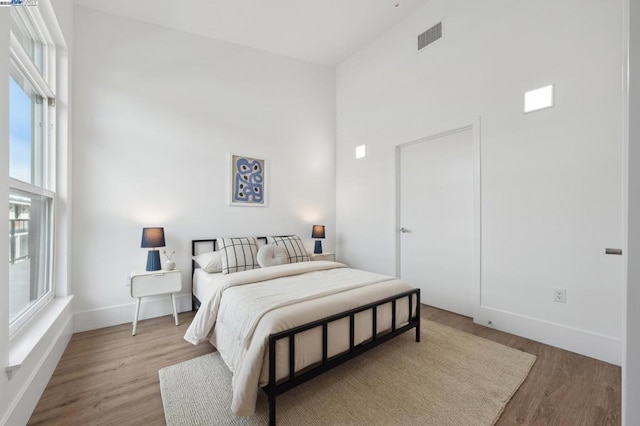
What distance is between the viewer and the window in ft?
5.45

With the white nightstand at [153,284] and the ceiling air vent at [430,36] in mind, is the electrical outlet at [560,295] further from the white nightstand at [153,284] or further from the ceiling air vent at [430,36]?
the white nightstand at [153,284]

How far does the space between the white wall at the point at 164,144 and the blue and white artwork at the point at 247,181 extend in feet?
0.35

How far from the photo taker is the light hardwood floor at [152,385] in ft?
5.02

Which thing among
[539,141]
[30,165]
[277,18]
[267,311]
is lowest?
[267,311]

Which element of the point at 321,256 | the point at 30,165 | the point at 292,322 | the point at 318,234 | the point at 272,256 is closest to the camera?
the point at 292,322

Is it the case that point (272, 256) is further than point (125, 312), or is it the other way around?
point (272, 256)

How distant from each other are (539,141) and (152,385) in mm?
3612

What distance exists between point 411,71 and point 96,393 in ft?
14.2

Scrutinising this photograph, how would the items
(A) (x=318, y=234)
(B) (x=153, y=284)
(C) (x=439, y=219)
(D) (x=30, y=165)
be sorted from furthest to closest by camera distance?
(A) (x=318, y=234) < (C) (x=439, y=219) < (B) (x=153, y=284) < (D) (x=30, y=165)

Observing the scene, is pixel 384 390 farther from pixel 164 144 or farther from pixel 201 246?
pixel 164 144

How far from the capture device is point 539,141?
7.91 feet

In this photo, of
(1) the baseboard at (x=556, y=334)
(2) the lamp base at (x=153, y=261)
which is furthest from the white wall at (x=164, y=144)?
(1) the baseboard at (x=556, y=334)

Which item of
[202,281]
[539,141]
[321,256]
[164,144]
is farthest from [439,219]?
[164,144]

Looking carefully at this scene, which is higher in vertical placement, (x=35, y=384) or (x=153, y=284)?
(x=153, y=284)
